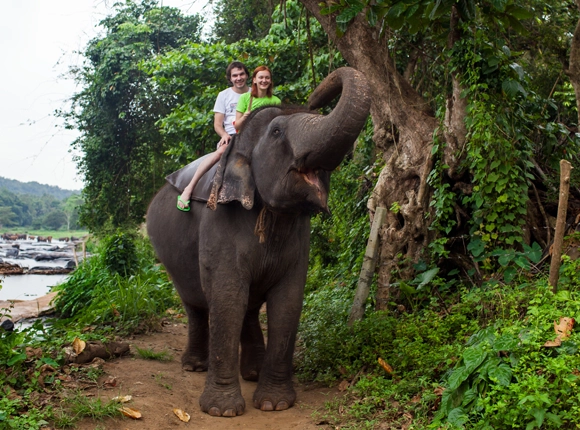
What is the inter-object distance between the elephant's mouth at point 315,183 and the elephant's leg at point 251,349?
167 cm

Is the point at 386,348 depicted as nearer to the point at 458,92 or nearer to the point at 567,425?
the point at 567,425

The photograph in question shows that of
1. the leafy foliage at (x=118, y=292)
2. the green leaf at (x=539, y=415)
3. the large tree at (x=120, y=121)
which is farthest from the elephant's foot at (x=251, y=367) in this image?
the large tree at (x=120, y=121)

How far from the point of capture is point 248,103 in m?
5.42

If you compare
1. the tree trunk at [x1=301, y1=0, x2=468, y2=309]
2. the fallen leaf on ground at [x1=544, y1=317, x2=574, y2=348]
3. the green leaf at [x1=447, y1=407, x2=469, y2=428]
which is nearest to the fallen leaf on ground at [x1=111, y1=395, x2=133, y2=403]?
the green leaf at [x1=447, y1=407, x2=469, y2=428]

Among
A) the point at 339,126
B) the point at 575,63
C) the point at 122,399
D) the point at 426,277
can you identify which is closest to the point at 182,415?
the point at 122,399

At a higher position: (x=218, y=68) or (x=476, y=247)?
(x=218, y=68)

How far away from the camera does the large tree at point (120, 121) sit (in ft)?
51.5

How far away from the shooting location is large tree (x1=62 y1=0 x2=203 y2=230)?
15695 mm

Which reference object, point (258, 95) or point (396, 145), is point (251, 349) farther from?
point (396, 145)

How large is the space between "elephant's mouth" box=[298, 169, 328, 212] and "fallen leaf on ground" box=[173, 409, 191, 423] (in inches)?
66.7

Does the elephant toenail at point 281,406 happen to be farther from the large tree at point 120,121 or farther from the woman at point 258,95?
the large tree at point 120,121

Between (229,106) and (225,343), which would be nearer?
(225,343)

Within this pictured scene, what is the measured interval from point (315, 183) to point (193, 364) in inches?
93.2

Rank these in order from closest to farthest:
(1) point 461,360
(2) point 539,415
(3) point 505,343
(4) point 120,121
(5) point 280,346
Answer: (2) point 539,415
(3) point 505,343
(1) point 461,360
(5) point 280,346
(4) point 120,121
